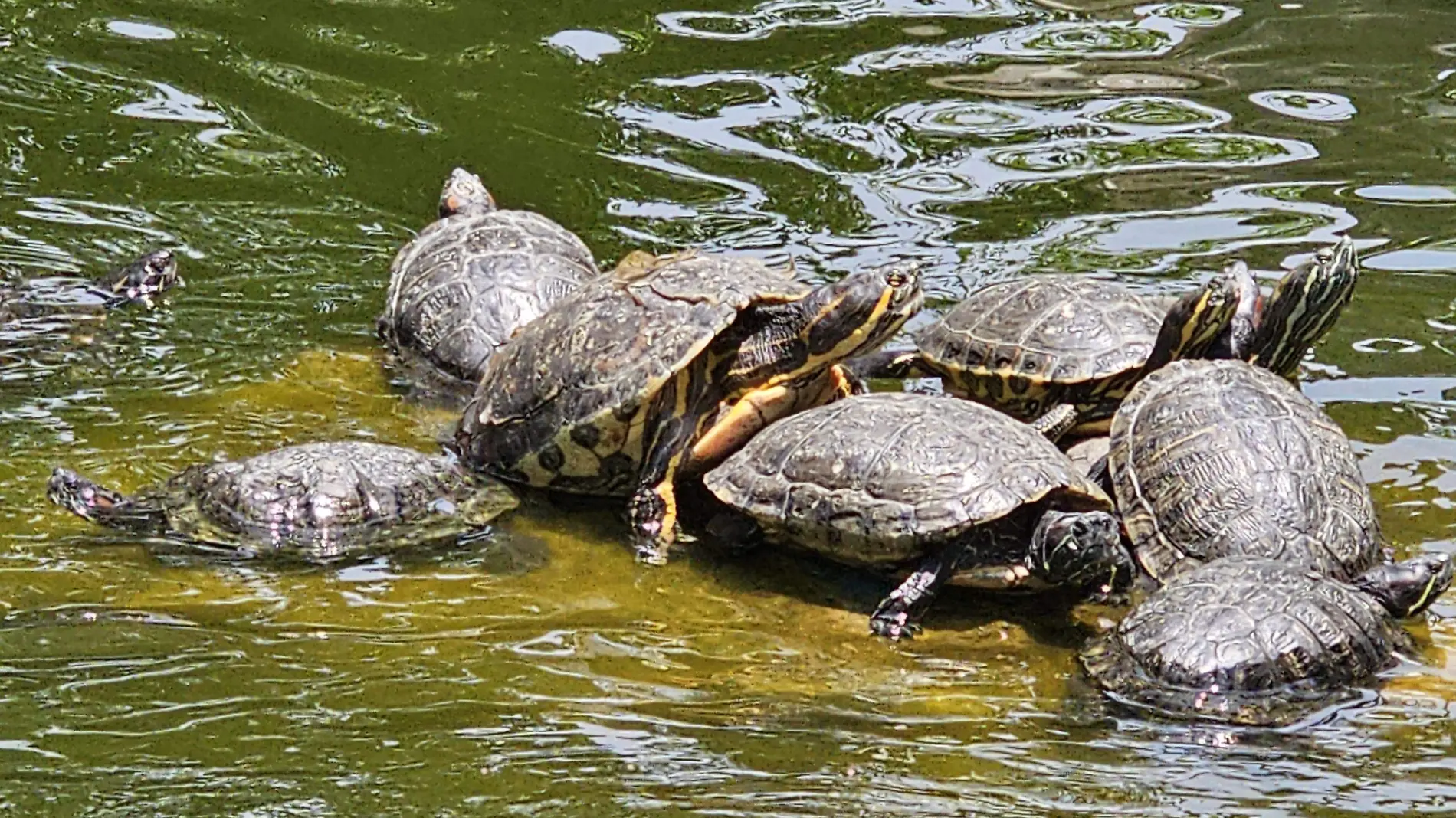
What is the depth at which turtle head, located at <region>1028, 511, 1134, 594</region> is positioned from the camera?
572 centimetres

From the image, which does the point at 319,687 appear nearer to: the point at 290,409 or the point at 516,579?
the point at 516,579

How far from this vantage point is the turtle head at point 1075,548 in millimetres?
5719

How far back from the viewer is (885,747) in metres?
4.90

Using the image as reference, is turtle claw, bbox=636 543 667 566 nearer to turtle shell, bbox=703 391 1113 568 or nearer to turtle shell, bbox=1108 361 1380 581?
turtle shell, bbox=703 391 1113 568

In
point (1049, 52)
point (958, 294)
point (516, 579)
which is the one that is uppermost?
point (1049, 52)

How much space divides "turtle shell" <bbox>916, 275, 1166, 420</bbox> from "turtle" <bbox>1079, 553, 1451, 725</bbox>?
1.85 meters

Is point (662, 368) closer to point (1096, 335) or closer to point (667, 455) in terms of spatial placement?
point (667, 455)

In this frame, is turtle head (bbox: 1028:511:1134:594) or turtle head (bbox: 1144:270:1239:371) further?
turtle head (bbox: 1144:270:1239:371)

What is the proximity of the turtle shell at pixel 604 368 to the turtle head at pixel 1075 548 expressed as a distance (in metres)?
1.61

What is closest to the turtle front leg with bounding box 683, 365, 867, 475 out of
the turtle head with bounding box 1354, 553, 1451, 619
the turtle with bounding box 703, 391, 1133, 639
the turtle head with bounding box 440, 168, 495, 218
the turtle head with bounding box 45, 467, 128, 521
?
the turtle with bounding box 703, 391, 1133, 639

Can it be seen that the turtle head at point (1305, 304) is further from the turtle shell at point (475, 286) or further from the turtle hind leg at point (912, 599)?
the turtle shell at point (475, 286)

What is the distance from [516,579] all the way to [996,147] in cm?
569

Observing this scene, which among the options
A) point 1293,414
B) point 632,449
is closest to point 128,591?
point 632,449

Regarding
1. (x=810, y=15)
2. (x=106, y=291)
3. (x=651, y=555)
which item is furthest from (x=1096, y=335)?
(x=810, y=15)
